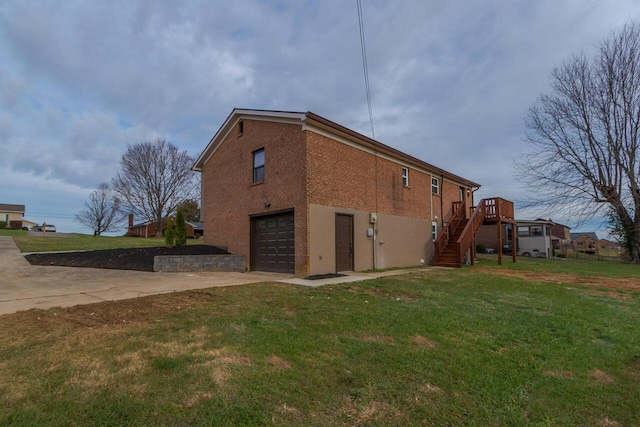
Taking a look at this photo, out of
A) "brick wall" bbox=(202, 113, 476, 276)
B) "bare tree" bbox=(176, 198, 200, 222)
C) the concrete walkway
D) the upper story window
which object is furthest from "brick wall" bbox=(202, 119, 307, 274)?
"bare tree" bbox=(176, 198, 200, 222)

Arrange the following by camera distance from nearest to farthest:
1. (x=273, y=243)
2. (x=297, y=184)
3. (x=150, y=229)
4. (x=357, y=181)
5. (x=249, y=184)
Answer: (x=297, y=184) → (x=273, y=243) → (x=357, y=181) → (x=249, y=184) → (x=150, y=229)

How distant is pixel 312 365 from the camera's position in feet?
12.1

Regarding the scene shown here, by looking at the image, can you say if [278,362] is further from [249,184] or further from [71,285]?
[249,184]

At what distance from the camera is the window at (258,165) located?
44.8 feet

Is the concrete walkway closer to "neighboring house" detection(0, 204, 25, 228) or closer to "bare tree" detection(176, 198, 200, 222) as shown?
"bare tree" detection(176, 198, 200, 222)

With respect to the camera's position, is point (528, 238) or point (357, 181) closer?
point (357, 181)

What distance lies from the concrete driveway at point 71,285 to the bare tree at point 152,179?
86.1 feet

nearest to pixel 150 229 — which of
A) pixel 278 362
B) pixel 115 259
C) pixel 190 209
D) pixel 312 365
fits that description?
pixel 190 209

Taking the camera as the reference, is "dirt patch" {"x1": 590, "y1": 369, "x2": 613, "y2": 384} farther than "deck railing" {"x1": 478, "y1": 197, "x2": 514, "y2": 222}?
No

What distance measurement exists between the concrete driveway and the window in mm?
4946

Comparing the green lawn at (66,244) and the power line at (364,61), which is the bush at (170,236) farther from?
the power line at (364,61)

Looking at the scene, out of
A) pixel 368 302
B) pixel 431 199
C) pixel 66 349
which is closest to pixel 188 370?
pixel 66 349

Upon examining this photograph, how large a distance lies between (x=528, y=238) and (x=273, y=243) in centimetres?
2986

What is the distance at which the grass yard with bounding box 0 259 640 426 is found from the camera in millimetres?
2779
